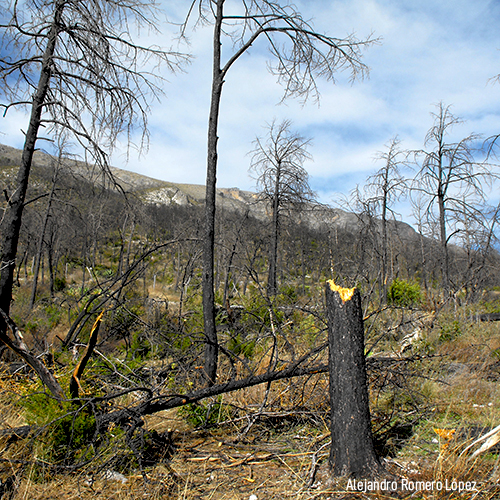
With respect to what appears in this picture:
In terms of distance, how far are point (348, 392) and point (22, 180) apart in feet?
16.8

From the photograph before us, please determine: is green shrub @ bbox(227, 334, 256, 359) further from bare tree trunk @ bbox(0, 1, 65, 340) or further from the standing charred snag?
bare tree trunk @ bbox(0, 1, 65, 340)

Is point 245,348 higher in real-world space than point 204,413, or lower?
higher

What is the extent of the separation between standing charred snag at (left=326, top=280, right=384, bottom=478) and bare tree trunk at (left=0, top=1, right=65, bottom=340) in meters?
4.60

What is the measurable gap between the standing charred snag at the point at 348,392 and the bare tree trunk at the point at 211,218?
210 cm

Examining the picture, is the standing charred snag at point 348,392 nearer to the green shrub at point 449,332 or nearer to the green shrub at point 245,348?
the green shrub at point 245,348

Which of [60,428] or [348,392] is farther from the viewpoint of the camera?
[60,428]

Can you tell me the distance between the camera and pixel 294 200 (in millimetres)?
14508

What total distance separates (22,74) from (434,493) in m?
6.83

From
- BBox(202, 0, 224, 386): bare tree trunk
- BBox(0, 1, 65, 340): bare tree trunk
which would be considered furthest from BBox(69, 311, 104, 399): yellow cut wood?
BBox(0, 1, 65, 340): bare tree trunk

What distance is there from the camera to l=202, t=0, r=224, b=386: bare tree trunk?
177 inches

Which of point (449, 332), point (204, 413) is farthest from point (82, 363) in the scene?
point (449, 332)

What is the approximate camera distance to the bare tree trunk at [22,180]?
16.2ft

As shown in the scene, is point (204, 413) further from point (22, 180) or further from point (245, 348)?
point (22, 180)

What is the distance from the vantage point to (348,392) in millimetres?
2590
